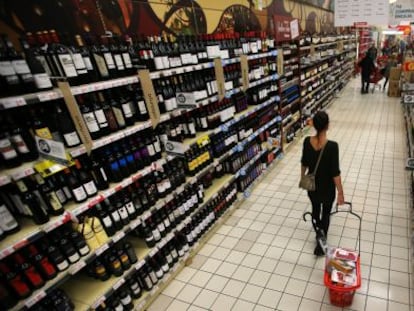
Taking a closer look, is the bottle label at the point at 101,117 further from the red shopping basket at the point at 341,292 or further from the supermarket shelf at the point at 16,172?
the red shopping basket at the point at 341,292

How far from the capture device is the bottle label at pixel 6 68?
1.58 metres

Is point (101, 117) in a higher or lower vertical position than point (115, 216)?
higher

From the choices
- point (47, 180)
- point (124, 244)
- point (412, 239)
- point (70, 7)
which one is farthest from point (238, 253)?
point (70, 7)

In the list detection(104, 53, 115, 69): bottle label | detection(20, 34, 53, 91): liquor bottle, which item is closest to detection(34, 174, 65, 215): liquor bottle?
detection(20, 34, 53, 91): liquor bottle

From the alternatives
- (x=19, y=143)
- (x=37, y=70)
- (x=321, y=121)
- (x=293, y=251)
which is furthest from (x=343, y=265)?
(x=37, y=70)

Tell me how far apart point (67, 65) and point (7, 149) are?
0.70 meters

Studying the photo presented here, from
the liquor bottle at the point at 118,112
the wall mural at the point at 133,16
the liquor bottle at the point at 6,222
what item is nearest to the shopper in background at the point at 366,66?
the wall mural at the point at 133,16

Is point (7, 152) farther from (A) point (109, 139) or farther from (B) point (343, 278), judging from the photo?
(B) point (343, 278)

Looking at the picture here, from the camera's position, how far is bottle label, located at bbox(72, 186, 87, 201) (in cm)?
207

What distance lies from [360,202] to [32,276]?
13.7 feet

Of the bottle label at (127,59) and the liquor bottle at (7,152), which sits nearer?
the liquor bottle at (7,152)

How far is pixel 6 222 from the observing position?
175cm

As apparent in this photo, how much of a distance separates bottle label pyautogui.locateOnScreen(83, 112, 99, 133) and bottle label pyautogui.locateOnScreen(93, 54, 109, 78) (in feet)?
1.16

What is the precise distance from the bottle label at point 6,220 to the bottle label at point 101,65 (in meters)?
1.19
